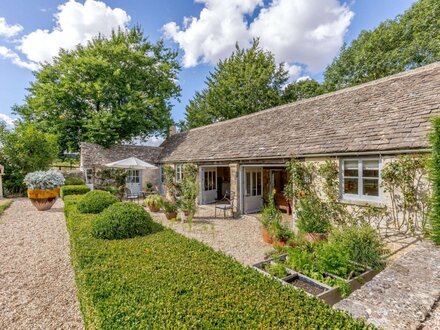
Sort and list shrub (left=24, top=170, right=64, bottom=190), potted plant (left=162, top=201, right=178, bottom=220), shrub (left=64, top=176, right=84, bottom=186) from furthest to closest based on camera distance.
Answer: shrub (left=64, top=176, right=84, bottom=186)
shrub (left=24, top=170, right=64, bottom=190)
potted plant (left=162, top=201, right=178, bottom=220)

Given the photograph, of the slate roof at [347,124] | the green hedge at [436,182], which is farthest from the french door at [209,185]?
the green hedge at [436,182]

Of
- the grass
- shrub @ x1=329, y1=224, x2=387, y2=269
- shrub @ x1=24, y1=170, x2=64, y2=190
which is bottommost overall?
shrub @ x1=329, y1=224, x2=387, y2=269

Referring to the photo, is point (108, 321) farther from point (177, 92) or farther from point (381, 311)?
point (177, 92)

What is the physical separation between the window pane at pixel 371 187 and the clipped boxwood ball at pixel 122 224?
683 centimetres

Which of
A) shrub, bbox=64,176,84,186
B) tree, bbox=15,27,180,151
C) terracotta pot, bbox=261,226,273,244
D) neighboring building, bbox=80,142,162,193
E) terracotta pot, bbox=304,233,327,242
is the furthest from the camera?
tree, bbox=15,27,180,151

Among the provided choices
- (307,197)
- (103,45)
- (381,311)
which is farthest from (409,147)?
(103,45)

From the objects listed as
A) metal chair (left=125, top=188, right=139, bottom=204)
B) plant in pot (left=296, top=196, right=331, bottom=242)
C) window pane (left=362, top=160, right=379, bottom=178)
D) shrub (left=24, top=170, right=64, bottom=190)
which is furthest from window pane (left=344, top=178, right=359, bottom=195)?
shrub (left=24, top=170, right=64, bottom=190)

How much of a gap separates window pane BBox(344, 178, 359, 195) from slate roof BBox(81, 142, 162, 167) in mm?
15698

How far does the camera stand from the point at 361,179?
7836 mm

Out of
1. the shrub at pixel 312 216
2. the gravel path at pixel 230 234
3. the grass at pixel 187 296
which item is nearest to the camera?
the grass at pixel 187 296

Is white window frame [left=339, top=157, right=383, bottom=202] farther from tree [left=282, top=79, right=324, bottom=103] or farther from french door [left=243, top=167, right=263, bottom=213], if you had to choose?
tree [left=282, top=79, right=324, bottom=103]

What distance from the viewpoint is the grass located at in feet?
7.34

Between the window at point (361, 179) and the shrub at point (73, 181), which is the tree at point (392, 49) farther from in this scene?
the shrub at point (73, 181)

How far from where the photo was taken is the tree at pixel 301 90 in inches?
1147
